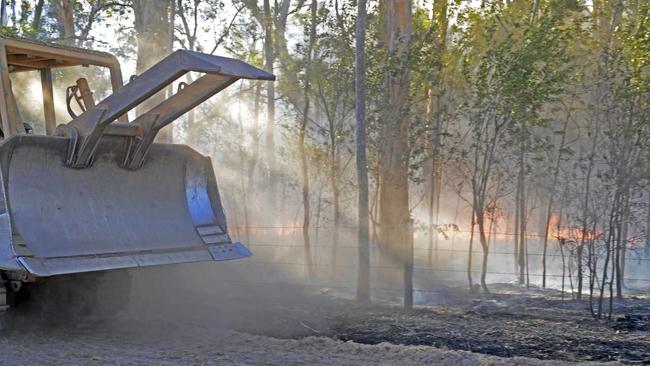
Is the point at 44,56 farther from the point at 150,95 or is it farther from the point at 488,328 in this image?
the point at 488,328

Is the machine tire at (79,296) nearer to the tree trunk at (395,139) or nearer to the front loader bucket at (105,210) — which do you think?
the front loader bucket at (105,210)

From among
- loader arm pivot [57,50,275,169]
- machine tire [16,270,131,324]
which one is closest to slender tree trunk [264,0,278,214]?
machine tire [16,270,131,324]

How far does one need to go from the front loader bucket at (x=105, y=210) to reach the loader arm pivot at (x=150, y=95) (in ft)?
0.45

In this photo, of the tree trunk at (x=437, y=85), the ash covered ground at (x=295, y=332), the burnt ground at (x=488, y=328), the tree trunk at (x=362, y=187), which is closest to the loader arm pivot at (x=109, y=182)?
the ash covered ground at (x=295, y=332)

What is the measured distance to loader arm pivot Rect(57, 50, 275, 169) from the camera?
748 centimetres

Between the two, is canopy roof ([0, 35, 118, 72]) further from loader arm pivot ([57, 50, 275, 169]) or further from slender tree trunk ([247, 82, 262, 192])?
slender tree trunk ([247, 82, 262, 192])

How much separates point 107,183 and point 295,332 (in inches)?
92.4

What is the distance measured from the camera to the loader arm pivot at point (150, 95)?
24.5ft

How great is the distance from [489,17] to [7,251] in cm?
1305

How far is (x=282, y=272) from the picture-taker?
16.0m

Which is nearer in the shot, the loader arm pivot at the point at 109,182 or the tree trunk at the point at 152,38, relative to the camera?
the loader arm pivot at the point at 109,182

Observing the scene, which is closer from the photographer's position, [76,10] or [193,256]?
[193,256]

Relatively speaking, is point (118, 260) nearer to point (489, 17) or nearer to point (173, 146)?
point (173, 146)

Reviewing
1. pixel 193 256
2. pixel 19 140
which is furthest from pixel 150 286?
pixel 19 140
